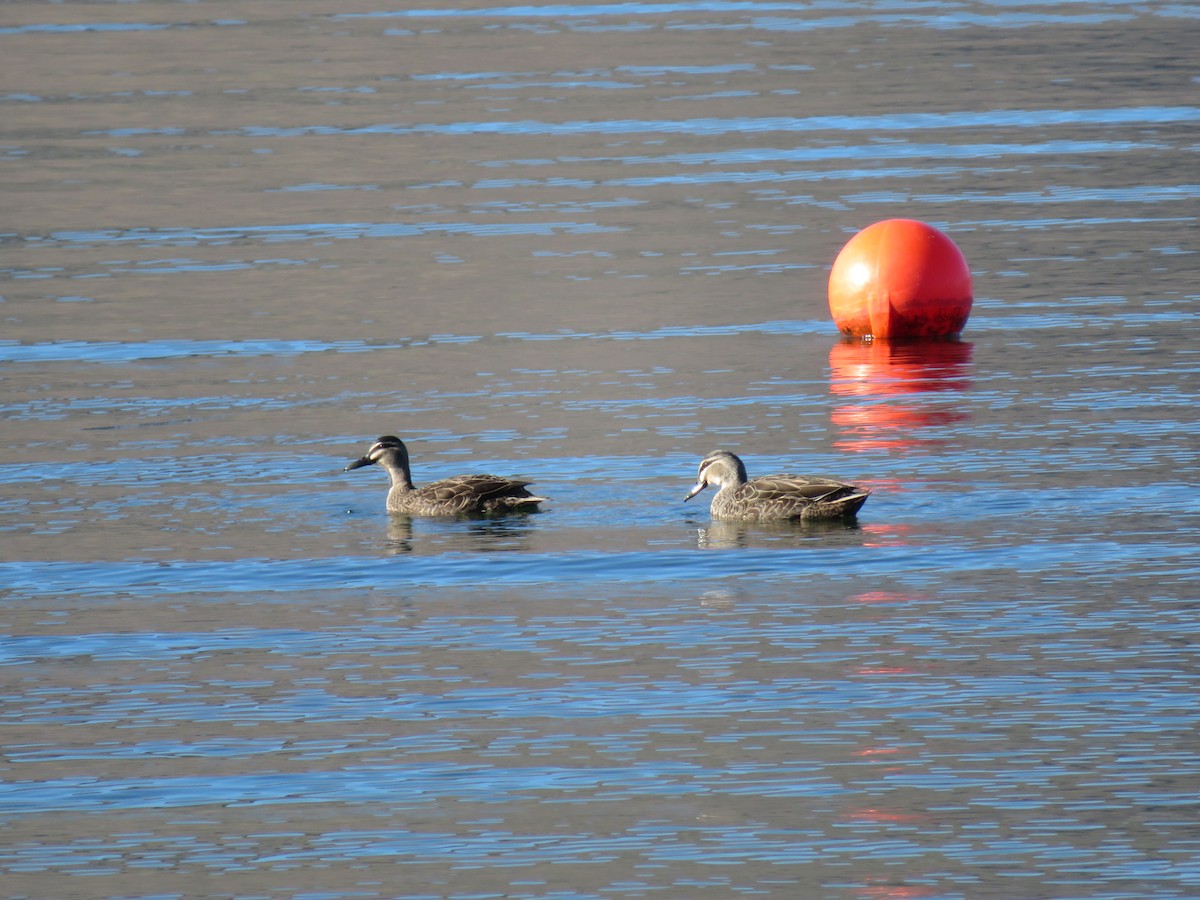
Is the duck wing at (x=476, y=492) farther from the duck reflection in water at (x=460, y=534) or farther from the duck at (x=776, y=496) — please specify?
the duck at (x=776, y=496)

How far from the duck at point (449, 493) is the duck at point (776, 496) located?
113 centimetres

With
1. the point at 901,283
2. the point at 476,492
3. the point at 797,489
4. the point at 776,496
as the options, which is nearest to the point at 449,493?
the point at 476,492

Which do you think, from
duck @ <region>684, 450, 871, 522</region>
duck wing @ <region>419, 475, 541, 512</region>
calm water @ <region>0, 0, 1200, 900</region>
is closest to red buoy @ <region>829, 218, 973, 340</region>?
calm water @ <region>0, 0, 1200, 900</region>

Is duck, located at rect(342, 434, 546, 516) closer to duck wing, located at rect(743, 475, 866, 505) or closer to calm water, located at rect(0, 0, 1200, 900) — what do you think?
calm water, located at rect(0, 0, 1200, 900)

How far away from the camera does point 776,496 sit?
1470 cm

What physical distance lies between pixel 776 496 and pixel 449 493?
2091 millimetres

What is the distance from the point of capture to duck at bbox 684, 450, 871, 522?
14.5m

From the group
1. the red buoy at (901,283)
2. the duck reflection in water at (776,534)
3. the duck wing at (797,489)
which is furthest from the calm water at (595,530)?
the red buoy at (901,283)

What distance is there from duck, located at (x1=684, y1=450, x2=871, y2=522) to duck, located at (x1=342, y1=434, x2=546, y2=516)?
1135mm

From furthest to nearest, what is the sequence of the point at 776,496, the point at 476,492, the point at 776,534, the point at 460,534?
the point at 476,492, the point at 460,534, the point at 776,496, the point at 776,534

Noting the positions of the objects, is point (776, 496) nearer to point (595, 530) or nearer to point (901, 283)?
point (595, 530)

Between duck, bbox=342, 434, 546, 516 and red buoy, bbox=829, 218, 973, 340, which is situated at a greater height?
red buoy, bbox=829, 218, 973, 340

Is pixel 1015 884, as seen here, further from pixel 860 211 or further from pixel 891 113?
pixel 891 113

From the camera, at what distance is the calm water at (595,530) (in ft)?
31.9
